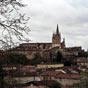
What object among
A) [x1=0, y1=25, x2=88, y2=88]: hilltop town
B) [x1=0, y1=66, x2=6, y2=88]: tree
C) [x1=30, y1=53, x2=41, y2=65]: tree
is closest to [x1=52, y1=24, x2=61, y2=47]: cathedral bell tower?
[x1=0, y1=25, x2=88, y2=88]: hilltop town

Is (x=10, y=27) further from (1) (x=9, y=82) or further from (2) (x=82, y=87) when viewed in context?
(2) (x=82, y=87)

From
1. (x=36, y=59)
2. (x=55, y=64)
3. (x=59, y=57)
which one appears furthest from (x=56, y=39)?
(x=55, y=64)

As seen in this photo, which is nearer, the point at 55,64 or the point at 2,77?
the point at 2,77

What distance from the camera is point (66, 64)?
298 ft

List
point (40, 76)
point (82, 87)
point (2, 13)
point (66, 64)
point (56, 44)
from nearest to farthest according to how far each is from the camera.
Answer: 1. point (2, 13)
2. point (82, 87)
3. point (40, 76)
4. point (66, 64)
5. point (56, 44)

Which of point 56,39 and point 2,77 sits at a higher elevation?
point 56,39

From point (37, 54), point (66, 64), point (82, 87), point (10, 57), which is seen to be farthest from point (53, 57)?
point (10, 57)

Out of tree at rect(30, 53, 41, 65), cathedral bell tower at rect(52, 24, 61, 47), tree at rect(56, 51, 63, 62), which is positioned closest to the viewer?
tree at rect(30, 53, 41, 65)

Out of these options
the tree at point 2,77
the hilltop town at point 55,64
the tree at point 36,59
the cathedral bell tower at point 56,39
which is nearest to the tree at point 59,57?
the hilltop town at point 55,64

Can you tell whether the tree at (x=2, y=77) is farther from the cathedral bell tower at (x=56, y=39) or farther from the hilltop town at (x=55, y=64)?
the cathedral bell tower at (x=56, y=39)

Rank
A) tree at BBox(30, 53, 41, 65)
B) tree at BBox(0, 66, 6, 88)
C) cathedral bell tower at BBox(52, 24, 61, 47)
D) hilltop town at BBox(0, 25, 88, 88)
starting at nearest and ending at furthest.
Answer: tree at BBox(0, 66, 6, 88) < hilltop town at BBox(0, 25, 88, 88) < tree at BBox(30, 53, 41, 65) < cathedral bell tower at BBox(52, 24, 61, 47)

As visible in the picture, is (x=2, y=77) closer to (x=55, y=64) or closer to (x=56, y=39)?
(x=55, y=64)

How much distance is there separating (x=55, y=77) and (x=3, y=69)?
56.7 metres

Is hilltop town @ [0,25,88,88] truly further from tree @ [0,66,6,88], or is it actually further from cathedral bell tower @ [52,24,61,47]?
tree @ [0,66,6,88]
